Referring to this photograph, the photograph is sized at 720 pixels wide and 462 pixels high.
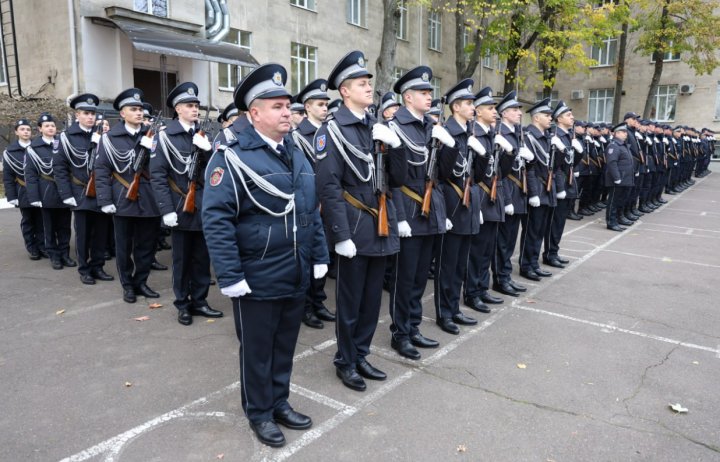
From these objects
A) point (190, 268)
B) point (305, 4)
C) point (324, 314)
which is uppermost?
point (305, 4)

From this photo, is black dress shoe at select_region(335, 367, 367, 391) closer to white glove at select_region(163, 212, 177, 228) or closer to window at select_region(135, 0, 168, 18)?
white glove at select_region(163, 212, 177, 228)

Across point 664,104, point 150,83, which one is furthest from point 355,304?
point 664,104

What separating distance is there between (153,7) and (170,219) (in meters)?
13.5

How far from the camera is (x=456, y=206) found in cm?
508

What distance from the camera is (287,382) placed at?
3.40 meters

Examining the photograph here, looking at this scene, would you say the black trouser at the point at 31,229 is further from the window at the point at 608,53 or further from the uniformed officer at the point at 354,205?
the window at the point at 608,53

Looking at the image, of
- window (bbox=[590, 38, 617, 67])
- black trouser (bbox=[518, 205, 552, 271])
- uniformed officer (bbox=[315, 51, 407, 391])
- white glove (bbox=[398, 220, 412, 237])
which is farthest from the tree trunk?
window (bbox=[590, 38, 617, 67])

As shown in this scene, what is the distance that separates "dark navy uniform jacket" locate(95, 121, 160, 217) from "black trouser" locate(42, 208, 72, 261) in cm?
206

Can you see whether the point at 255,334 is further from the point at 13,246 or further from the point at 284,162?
the point at 13,246

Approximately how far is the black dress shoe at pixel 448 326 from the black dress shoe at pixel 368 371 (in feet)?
3.81

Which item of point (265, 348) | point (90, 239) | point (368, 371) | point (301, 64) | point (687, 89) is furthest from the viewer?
point (687, 89)

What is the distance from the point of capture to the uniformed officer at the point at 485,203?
5477mm

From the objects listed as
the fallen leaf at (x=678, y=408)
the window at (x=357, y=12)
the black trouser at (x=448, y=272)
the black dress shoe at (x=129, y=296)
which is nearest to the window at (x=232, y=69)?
the window at (x=357, y=12)

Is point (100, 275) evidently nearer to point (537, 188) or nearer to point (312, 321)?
point (312, 321)
